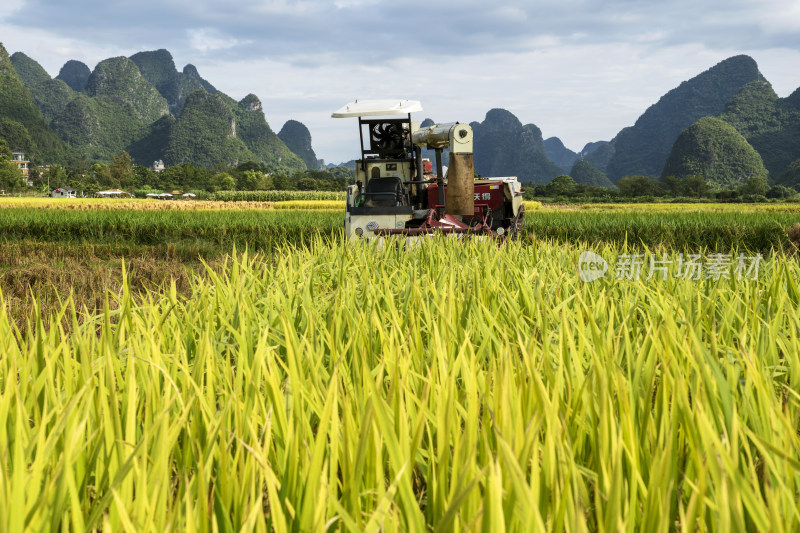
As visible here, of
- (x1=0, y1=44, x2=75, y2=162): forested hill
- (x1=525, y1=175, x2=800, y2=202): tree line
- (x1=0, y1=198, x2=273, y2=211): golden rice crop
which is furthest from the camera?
(x1=0, y1=44, x2=75, y2=162): forested hill

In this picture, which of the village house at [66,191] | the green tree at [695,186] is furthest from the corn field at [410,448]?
the village house at [66,191]

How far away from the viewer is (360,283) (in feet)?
10.6

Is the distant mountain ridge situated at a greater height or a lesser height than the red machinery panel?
greater

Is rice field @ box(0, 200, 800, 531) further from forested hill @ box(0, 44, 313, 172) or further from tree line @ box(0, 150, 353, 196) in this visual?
forested hill @ box(0, 44, 313, 172)

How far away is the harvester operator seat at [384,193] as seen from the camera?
842 centimetres

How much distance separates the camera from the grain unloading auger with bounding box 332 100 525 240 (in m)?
7.90

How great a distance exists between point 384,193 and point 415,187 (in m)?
1.13

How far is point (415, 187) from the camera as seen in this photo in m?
9.39

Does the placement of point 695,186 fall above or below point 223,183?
below

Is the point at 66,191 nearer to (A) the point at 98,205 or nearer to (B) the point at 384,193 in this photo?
(A) the point at 98,205

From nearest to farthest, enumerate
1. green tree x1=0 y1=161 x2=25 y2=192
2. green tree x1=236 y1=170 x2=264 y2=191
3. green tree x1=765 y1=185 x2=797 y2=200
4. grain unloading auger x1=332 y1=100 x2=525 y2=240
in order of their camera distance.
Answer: grain unloading auger x1=332 y1=100 x2=525 y2=240, green tree x1=765 y1=185 x2=797 y2=200, green tree x1=0 y1=161 x2=25 y2=192, green tree x1=236 y1=170 x2=264 y2=191

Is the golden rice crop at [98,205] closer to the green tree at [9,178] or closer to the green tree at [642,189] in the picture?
the green tree at [9,178]

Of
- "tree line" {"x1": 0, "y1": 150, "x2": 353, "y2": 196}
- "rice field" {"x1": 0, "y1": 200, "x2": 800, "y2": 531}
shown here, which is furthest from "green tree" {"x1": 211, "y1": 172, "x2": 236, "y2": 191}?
"rice field" {"x1": 0, "y1": 200, "x2": 800, "y2": 531}

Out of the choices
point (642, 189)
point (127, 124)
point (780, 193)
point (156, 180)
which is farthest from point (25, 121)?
point (780, 193)
